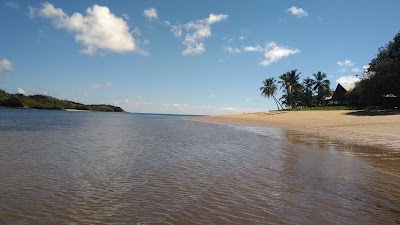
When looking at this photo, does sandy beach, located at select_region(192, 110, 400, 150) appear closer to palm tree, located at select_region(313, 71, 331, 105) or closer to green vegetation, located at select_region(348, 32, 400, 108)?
green vegetation, located at select_region(348, 32, 400, 108)

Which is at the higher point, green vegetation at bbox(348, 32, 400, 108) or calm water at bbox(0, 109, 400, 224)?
green vegetation at bbox(348, 32, 400, 108)

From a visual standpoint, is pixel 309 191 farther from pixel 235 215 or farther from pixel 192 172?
pixel 192 172

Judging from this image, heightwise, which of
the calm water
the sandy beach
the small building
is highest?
the small building

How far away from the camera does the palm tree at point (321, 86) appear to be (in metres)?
83.1

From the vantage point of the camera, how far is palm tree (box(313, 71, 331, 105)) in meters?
83.1

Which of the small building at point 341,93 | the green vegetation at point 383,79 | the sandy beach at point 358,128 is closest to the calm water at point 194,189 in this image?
the sandy beach at point 358,128

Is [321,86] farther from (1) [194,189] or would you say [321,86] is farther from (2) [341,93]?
(1) [194,189]

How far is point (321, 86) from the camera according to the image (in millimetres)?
84500

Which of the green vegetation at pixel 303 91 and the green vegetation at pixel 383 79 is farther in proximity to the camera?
the green vegetation at pixel 303 91

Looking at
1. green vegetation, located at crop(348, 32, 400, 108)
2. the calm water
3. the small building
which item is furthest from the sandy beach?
the small building

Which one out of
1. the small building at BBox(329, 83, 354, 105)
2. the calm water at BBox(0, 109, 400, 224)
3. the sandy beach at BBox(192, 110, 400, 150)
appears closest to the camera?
the calm water at BBox(0, 109, 400, 224)

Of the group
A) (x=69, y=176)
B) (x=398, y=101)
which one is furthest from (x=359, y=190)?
(x=398, y=101)

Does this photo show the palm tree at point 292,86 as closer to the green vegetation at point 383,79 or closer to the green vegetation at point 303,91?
the green vegetation at point 303,91

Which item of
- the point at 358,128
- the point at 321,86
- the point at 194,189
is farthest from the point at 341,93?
the point at 194,189
